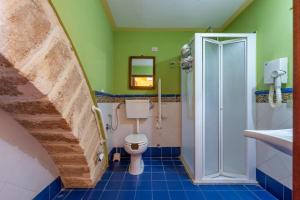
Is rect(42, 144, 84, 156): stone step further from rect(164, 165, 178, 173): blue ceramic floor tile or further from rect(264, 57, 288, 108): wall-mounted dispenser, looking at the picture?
rect(264, 57, 288, 108): wall-mounted dispenser

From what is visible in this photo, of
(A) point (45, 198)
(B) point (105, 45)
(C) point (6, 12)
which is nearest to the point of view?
(C) point (6, 12)

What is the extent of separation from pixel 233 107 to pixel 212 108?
258mm

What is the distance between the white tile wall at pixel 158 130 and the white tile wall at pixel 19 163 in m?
1.58

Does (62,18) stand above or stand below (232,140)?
above

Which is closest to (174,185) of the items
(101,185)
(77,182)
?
(101,185)

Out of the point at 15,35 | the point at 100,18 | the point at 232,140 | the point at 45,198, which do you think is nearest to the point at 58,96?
the point at 15,35

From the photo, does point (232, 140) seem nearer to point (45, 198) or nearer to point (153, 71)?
point (153, 71)

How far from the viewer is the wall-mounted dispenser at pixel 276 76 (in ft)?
5.83

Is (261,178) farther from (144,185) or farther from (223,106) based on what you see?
(144,185)

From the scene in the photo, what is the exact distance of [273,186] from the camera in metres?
1.94

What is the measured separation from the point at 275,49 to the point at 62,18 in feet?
6.54

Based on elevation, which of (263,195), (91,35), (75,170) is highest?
(91,35)

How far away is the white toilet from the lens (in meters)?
2.45

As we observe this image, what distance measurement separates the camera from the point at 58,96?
126cm
